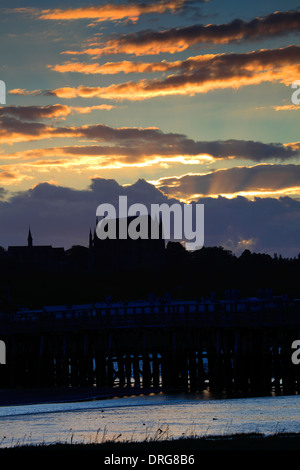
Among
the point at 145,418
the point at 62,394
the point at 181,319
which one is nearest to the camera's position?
the point at 145,418

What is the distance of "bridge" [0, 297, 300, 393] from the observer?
55.7m

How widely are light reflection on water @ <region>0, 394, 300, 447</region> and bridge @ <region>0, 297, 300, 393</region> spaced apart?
4.50 metres

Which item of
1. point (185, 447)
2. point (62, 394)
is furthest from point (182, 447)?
point (62, 394)

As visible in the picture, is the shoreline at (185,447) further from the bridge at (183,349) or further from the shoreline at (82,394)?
the bridge at (183,349)

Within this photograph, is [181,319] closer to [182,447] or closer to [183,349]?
[183,349]

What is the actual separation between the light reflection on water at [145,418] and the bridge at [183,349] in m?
4.50

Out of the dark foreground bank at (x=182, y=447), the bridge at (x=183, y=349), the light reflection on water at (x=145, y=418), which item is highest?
the bridge at (x=183, y=349)

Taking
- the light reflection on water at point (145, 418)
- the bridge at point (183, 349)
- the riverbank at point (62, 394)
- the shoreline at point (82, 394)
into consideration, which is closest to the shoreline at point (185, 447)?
the light reflection on water at point (145, 418)

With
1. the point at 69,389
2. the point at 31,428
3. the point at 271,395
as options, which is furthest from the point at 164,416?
the point at 69,389

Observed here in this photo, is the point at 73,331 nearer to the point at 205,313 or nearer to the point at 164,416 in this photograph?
the point at 205,313

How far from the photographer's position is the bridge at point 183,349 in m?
55.7

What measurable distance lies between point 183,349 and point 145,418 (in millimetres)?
22195

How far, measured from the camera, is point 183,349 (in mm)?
63656

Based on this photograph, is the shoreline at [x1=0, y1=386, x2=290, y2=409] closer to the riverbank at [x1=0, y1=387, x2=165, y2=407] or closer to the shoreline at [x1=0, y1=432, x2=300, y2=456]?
the riverbank at [x1=0, y1=387, x2=165, y2=407]
